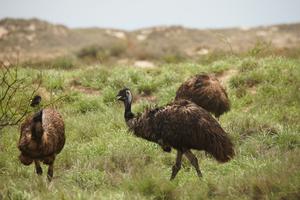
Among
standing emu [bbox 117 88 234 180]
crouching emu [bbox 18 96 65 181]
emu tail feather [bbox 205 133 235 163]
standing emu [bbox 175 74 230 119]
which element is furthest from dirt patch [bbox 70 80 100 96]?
emu tail feather [bbox 205 133 235 163]


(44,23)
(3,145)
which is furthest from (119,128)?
(44,23)

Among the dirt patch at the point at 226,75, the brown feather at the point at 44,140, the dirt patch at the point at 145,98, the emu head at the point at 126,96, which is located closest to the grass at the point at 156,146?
the dirt patch at the point at 145,98

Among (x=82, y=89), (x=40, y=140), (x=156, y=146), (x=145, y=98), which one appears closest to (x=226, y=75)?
(x=145, y=98)

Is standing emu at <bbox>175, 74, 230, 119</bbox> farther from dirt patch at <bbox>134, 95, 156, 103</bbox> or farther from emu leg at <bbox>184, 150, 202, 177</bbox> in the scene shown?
dirt patch at <bbox>134, 95, 156, 103</bbox>

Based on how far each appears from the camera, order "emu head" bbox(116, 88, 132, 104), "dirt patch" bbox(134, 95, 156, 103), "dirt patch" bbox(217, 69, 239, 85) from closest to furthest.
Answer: "emu head" bbox(116, 88, 132, 104) < "dirt patch" bbox(134, 95, 156, 103) < "dirt patch" bbox(217, 69, 239, 85)

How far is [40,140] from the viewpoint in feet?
27.1

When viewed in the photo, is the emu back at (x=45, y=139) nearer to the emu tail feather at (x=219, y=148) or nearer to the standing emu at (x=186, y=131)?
the standing emu at (x=186, y=131)

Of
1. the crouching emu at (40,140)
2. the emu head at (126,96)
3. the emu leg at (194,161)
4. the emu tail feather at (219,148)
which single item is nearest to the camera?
the crouching emu at (40,140)

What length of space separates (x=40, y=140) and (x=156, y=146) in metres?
2.39

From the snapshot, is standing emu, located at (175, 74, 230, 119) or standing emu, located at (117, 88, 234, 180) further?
standing emu, located at (175, 74, 230, 119)

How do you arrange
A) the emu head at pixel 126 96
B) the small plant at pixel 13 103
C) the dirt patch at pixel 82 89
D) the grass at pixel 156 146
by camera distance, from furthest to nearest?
the dirt patch at pixel 82 89 < the emu head at pixel 126 96 < the small plant at pixel 13 103 < the grass at pixel 156 146

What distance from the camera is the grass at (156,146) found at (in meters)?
7.47

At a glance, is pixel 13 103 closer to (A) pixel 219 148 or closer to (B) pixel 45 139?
(B) pixel 45 139

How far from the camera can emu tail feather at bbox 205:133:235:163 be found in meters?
8.30
